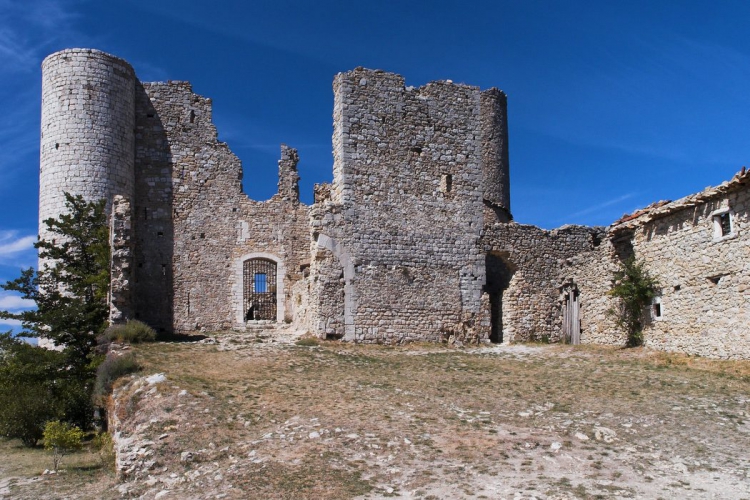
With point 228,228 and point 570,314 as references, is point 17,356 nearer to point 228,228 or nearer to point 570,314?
point 228,228

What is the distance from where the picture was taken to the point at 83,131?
20.9m

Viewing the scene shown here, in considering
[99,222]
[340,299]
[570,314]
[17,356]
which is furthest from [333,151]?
[17,356]

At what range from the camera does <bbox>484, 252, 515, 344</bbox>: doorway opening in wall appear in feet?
71.3

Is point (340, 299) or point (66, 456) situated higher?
point (340, 299)

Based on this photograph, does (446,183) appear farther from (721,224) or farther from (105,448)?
(105,448)

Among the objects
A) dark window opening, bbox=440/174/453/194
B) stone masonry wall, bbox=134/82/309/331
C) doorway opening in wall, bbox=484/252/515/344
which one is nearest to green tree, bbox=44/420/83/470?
stone masonry wall, bbox=134/82/309/331

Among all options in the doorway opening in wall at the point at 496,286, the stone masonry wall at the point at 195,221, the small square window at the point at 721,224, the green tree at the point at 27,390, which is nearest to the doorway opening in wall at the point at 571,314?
the doorway opening in wall at the point at 496,286

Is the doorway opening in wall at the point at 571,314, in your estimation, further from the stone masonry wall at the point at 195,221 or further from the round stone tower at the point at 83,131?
the round stone tower at the point at 83,131

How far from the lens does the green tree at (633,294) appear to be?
17.0 meters

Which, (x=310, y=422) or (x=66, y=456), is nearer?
(x=310, y=422)

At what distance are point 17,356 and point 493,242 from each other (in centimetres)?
1302

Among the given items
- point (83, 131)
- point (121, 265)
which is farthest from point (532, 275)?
point (83, 131)

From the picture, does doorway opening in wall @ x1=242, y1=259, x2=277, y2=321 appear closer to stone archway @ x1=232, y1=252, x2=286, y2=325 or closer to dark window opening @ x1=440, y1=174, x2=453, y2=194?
stone archway @ x1=232, y1=252, x2=286, y2=325

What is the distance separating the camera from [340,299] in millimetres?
18797
